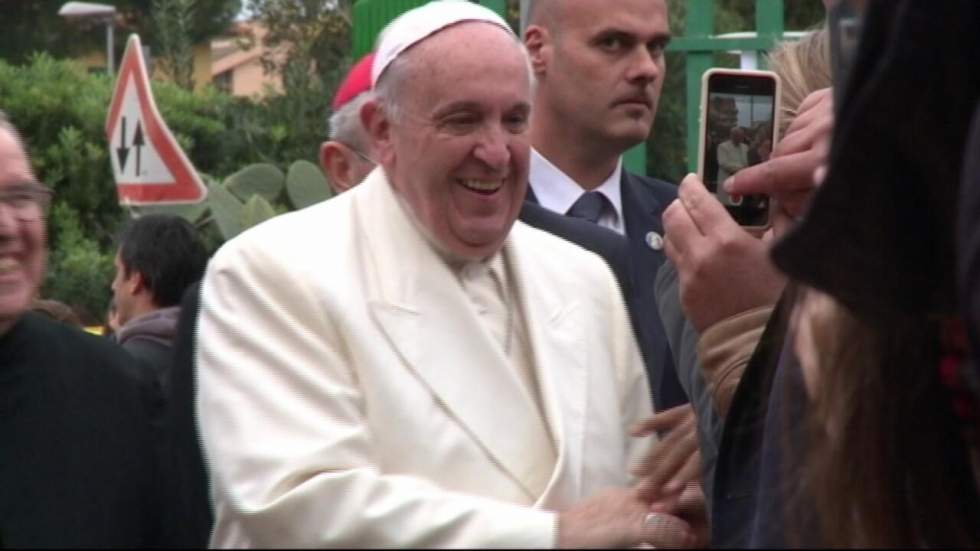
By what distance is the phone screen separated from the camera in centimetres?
303

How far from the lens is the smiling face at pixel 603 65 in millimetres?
5176

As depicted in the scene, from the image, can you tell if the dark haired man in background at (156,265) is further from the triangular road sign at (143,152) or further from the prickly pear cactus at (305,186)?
the prickly pear cactus at (305,186)

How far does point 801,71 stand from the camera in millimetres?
3004

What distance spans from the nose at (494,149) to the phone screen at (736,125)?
36 centimetres

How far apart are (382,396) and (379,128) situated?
2.16ft

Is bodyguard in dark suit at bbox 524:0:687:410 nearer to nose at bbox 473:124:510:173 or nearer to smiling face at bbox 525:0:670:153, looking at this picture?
smiling face at bbox 525:0:670:153

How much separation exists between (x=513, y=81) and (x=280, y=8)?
446 inches

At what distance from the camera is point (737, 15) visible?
1578cm

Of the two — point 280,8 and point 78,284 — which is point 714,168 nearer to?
point 78,284

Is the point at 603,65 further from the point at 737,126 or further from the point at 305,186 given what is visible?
the point at 305,186

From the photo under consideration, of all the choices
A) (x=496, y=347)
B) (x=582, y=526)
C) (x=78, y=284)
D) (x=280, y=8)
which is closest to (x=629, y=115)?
(x=496, y=347)

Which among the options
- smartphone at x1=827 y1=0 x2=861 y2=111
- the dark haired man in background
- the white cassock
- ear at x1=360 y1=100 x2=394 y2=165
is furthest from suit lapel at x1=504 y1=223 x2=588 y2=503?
the dark haired man in background

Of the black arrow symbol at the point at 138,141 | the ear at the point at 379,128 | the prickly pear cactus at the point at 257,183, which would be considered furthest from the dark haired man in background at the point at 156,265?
the ear at the point at 379,128

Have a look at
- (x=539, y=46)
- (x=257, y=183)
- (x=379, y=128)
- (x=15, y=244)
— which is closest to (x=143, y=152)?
(x=257, y=183)
